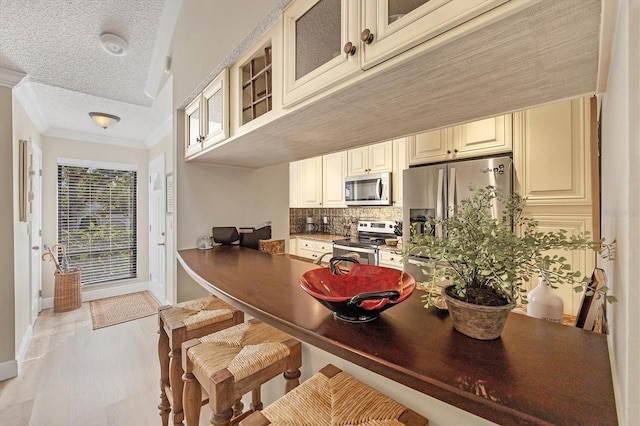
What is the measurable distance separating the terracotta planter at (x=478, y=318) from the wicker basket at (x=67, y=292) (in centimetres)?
467

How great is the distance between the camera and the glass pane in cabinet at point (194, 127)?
1.92m

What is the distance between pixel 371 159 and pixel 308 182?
123 centimetres

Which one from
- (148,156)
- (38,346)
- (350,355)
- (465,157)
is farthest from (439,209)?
(148,156)

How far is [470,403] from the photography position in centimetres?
47

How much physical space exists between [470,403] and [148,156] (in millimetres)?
5138

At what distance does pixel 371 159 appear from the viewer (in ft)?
11.3

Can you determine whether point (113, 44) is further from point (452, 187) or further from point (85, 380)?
point (452, 187)

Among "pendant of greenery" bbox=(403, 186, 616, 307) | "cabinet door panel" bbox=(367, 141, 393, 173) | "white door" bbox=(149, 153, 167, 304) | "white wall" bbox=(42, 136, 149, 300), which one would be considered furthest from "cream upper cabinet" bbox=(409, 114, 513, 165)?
"white wall" bbox=(42, 136, 149, 300)

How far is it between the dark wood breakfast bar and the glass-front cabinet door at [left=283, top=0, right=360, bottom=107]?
0.74 meters

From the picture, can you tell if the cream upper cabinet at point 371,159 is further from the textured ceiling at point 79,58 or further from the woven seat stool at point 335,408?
the woven seat stool at point 335,408

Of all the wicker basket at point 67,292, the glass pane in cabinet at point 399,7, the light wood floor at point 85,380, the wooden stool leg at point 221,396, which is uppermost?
the glass pane in cabinet at point 399,7

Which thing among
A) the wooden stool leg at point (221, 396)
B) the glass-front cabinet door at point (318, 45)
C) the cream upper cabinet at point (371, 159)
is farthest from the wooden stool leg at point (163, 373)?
the cream upper cabinet at point (371, 159)

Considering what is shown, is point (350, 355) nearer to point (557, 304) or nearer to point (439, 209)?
point (557, 304)

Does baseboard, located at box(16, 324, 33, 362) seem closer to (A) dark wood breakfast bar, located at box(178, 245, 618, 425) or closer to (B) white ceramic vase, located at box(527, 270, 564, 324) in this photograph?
(A) dark wood breakfast bar, located at box(178, 245, 618, 425)
